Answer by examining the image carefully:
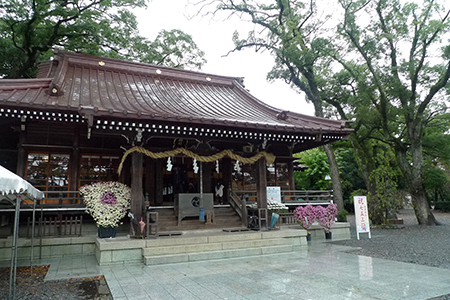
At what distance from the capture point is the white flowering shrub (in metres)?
8.63

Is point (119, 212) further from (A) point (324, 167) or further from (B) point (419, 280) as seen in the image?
(A) point (324, 167)

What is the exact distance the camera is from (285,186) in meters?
14.0

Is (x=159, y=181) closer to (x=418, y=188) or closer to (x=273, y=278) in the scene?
(x=273, y=278)

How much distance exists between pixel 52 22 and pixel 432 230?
22.0 m

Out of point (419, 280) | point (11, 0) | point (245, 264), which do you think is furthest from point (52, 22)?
point (419, 280)

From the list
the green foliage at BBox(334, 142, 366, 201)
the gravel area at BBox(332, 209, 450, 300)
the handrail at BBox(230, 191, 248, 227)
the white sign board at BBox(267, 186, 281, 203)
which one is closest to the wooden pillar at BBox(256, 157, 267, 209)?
the handrail at BBox(230, 191, 248, 227)

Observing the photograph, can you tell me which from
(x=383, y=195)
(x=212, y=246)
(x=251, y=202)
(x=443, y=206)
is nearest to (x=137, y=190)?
(x=212, y=246)

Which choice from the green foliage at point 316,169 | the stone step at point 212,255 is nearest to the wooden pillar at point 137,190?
the stone step at point 212,255

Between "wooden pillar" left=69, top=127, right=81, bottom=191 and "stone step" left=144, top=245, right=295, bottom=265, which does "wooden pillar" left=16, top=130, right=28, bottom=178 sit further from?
"stone step" left=144, top=245, right=295, bottom=265

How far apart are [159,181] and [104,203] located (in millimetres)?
3221

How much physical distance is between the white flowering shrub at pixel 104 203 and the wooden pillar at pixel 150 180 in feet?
8.06

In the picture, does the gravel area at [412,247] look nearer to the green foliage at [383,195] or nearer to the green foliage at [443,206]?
the green foliage at [383,195]

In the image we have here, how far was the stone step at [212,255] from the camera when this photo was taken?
765 cm

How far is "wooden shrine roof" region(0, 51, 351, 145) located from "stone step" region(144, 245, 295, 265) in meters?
3.73
